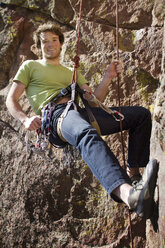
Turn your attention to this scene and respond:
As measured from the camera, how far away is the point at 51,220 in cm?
423

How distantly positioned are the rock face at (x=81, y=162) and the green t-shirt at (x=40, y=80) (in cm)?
107

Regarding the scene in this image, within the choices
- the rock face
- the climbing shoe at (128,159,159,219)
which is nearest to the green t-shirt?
the rock face

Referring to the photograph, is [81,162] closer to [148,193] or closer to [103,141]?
[103,141]

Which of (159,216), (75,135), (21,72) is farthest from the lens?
(21,72)

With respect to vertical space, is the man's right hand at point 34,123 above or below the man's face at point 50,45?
below

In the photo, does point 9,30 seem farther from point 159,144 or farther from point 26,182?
point 159,144

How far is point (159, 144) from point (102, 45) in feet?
7.60

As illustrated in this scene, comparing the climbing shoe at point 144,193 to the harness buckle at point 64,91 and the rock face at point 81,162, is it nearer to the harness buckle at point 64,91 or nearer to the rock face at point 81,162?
the harness buckle at point 64,91

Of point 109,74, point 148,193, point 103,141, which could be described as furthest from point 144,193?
point 109,74

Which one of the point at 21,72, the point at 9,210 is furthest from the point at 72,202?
the point at 21,72

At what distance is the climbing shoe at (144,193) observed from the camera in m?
1.77

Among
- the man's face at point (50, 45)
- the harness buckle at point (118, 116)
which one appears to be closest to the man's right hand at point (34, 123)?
the harness buckle at point (118, 116)

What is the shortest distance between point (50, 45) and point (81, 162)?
66.9 inches

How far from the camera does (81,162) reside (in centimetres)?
416
